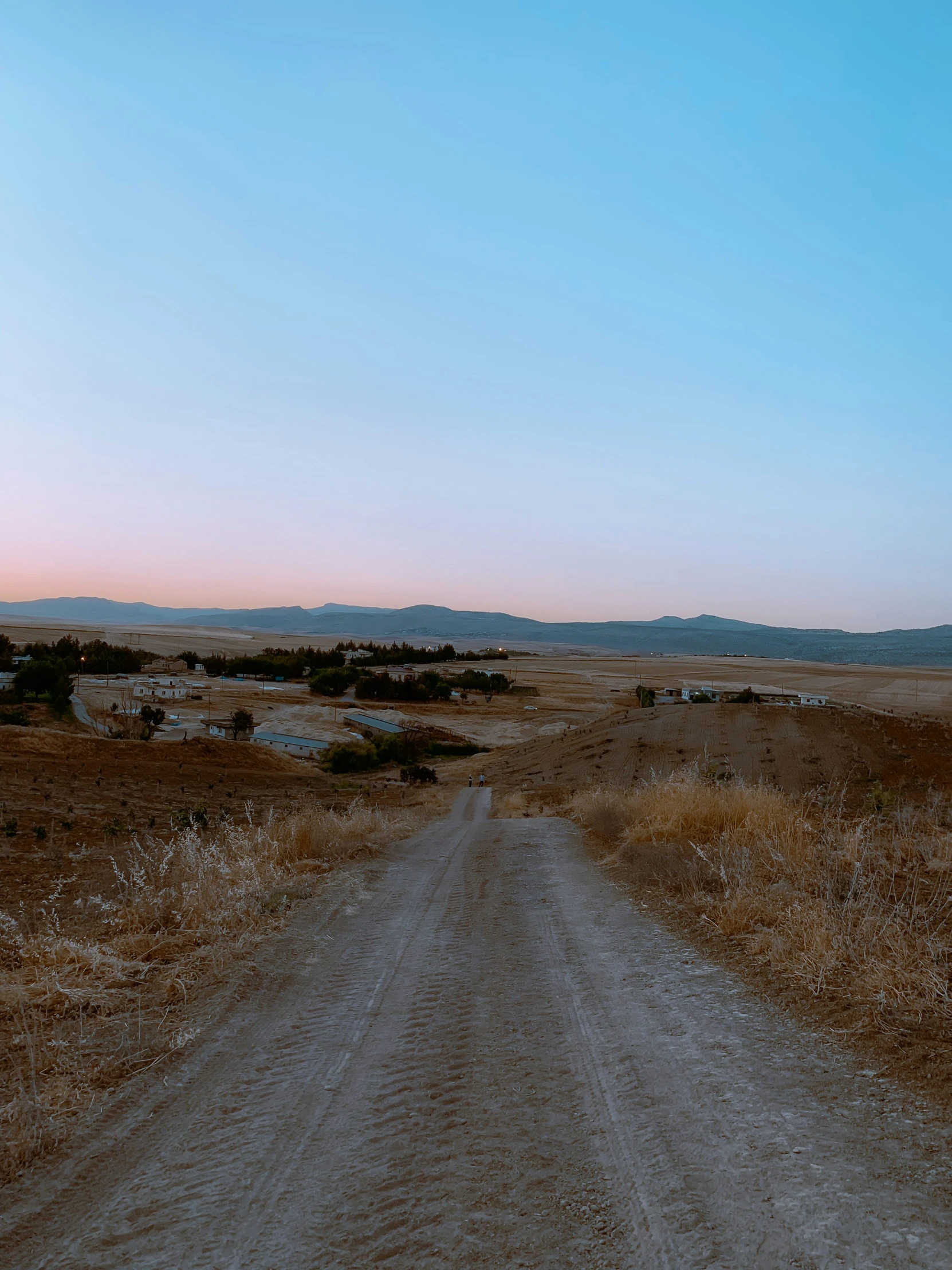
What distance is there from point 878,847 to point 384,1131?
308 inches

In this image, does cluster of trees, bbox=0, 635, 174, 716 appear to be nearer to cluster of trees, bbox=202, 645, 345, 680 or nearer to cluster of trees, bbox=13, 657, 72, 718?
cluster of trees, bbox=13, 657, 72, 718

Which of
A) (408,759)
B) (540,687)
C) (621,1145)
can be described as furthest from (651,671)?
(621,1145)

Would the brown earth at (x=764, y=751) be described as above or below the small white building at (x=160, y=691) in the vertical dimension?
above

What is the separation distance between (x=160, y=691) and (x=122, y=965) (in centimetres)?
6255

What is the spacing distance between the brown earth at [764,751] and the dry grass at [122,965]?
1425cm

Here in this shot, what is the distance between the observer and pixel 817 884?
8039 millimetres

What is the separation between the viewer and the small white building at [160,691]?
62.5 metres

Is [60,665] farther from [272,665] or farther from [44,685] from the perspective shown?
[272,665]

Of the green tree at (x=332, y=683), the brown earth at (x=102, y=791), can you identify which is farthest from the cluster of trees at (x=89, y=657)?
the brown earth at (x=102, y=791)

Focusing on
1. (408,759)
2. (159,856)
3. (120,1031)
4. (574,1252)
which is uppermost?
(574,1252)

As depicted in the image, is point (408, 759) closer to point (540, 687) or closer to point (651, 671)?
point (540, 687)

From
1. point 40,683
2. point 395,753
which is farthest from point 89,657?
point 395,753

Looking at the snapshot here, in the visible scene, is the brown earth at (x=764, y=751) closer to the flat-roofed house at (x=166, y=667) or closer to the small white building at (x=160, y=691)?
the small white building at (x=160, y=691)

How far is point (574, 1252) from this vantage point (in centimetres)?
321
